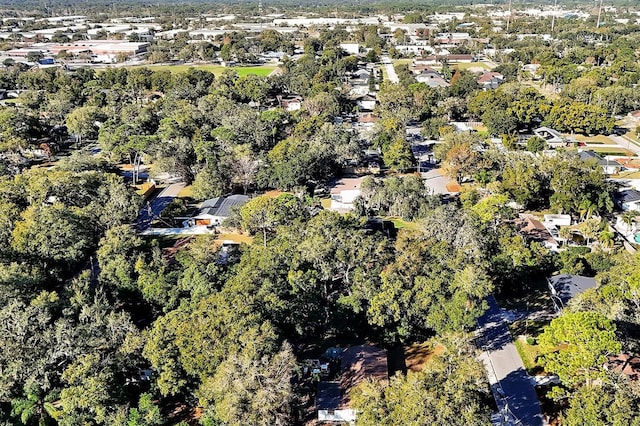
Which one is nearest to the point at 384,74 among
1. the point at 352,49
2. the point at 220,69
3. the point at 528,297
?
the point at 352,49

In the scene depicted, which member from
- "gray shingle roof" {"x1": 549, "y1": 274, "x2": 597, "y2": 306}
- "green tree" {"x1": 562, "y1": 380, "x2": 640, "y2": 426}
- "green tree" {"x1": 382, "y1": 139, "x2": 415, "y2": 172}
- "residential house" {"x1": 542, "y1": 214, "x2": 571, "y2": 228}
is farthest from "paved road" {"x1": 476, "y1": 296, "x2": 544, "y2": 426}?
"green tree" {"x1": 382, "y1": 139, "x2": 415, "y2": 172}

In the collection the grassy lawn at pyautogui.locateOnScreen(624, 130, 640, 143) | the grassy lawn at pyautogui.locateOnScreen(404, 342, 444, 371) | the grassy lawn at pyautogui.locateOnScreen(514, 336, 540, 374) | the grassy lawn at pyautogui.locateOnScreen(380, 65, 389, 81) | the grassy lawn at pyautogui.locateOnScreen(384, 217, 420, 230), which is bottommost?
the grassy lawn at pyautogui.locateOnScreen(404, 342, 444, 371)

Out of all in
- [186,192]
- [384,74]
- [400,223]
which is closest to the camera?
[400,223]

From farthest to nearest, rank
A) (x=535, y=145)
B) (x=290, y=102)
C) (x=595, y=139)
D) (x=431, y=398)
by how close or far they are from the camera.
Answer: (x=290, y=102), (x=595, y=139), (x=535, y=145), (x=431, y=398)

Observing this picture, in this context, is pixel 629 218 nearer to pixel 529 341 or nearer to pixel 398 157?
pixel 529 341

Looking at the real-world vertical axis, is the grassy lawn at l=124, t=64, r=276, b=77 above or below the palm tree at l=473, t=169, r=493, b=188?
above

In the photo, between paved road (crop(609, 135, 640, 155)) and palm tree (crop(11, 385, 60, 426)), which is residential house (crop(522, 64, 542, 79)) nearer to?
paved road (crop(609, 135, 640, 155))
